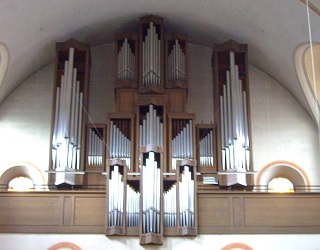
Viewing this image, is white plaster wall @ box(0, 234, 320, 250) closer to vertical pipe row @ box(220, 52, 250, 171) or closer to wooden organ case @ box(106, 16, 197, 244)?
wooden organ case @ box(106, 16, 197, 244)

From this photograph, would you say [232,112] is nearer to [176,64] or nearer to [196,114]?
[196,114]

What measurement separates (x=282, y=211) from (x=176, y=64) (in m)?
5.21

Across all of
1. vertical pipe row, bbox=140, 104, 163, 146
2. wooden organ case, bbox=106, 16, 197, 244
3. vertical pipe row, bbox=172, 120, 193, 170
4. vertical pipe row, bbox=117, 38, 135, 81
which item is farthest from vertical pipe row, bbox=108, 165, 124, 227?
vertical pipe row, bbox=117, 38, 135, 81

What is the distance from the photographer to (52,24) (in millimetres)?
17422

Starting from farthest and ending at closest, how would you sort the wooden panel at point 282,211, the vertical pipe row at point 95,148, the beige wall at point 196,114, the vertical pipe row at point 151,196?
1. the beige wall at point 196,114
2. the vertical pipe row at point 95,148
3. the wooden panel at point 282,211
4. the vertical pipe row at point 151,196

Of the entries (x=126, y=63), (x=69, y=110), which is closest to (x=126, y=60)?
(x=126, y=63)

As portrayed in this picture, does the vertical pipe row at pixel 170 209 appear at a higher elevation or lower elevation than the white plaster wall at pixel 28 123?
lower

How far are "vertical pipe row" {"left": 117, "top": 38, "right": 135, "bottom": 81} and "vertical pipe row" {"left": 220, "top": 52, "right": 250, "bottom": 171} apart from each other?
245cm

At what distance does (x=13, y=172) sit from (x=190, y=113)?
16.1ft

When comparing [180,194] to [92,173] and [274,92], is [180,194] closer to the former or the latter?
[92,173]

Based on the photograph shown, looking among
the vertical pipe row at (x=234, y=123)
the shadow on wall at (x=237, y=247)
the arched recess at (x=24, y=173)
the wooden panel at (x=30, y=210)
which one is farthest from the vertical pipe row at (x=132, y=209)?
the arched recess at (x=24, y=173)

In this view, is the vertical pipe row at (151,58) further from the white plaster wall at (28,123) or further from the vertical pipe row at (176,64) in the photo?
the white plaster wall at (28,123)

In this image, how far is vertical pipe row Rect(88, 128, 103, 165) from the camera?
680 inches

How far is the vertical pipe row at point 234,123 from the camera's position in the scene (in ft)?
55.0
